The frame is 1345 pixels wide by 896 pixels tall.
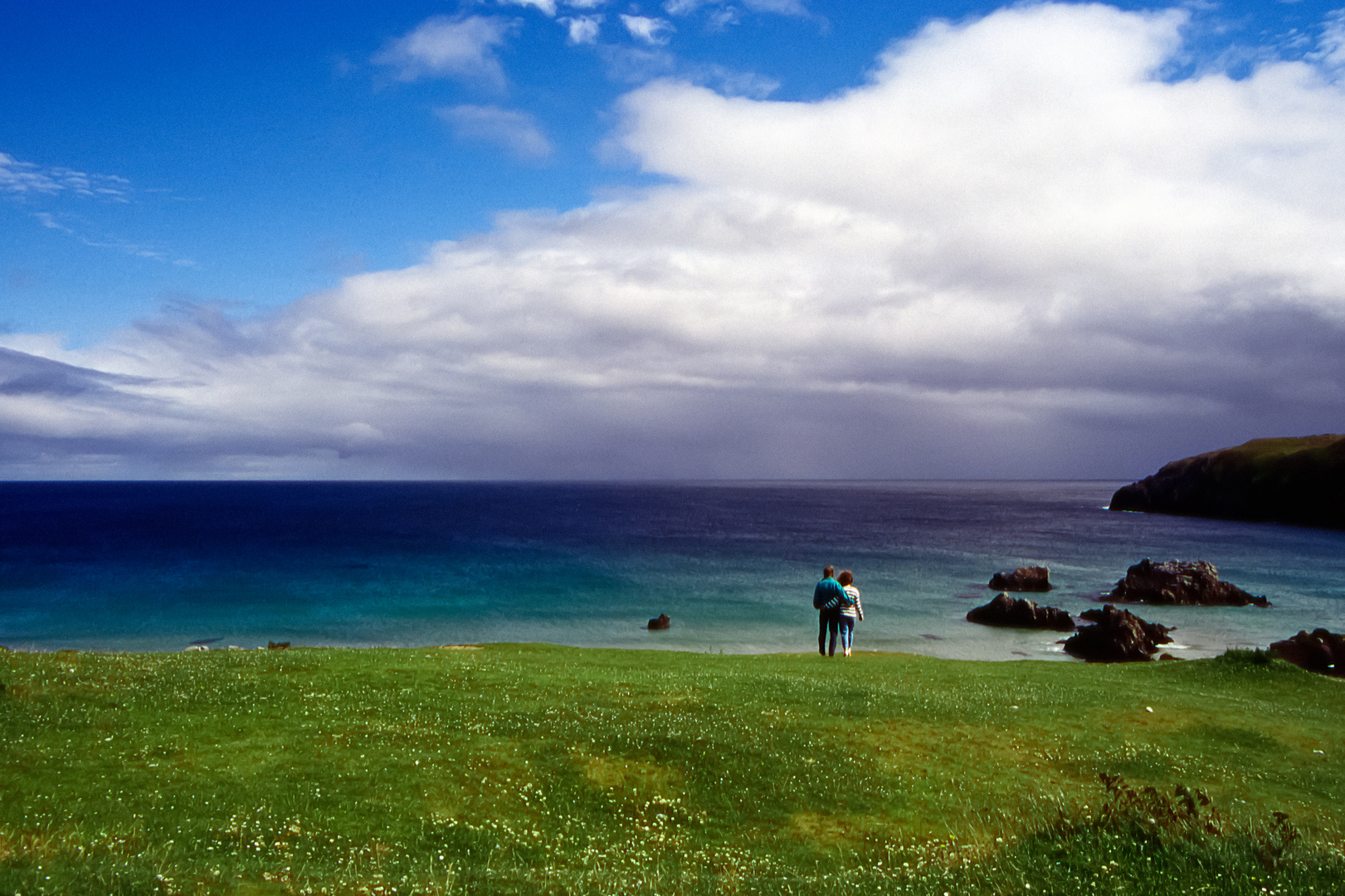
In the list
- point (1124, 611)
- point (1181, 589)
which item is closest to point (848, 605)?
point (1124, 611)

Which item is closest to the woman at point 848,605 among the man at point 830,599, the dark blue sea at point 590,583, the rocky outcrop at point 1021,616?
the man at point 830,599

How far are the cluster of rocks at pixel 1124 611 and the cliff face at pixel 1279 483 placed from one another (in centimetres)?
10972

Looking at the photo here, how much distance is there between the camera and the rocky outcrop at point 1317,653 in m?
41.0

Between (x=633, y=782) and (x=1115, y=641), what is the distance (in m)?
48.5

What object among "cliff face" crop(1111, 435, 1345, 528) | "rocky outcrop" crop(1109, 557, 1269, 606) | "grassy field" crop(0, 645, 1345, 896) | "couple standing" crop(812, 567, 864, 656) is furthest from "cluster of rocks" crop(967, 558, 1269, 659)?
"cliff face" crop(1111, 435, 1345, 528)

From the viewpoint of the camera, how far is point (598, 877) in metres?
10.2

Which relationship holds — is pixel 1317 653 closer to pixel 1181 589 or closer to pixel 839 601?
pixel 839 601

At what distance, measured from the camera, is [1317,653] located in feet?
137

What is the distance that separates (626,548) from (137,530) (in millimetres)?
105241

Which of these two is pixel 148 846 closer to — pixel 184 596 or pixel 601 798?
pixel 601 798

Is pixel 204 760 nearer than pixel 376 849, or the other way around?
pixel 376 849

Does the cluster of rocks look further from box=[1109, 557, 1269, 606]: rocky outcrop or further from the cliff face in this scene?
the cliff face

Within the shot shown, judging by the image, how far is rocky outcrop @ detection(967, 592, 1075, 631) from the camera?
6215 cm

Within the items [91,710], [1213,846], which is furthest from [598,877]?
[91,710]
